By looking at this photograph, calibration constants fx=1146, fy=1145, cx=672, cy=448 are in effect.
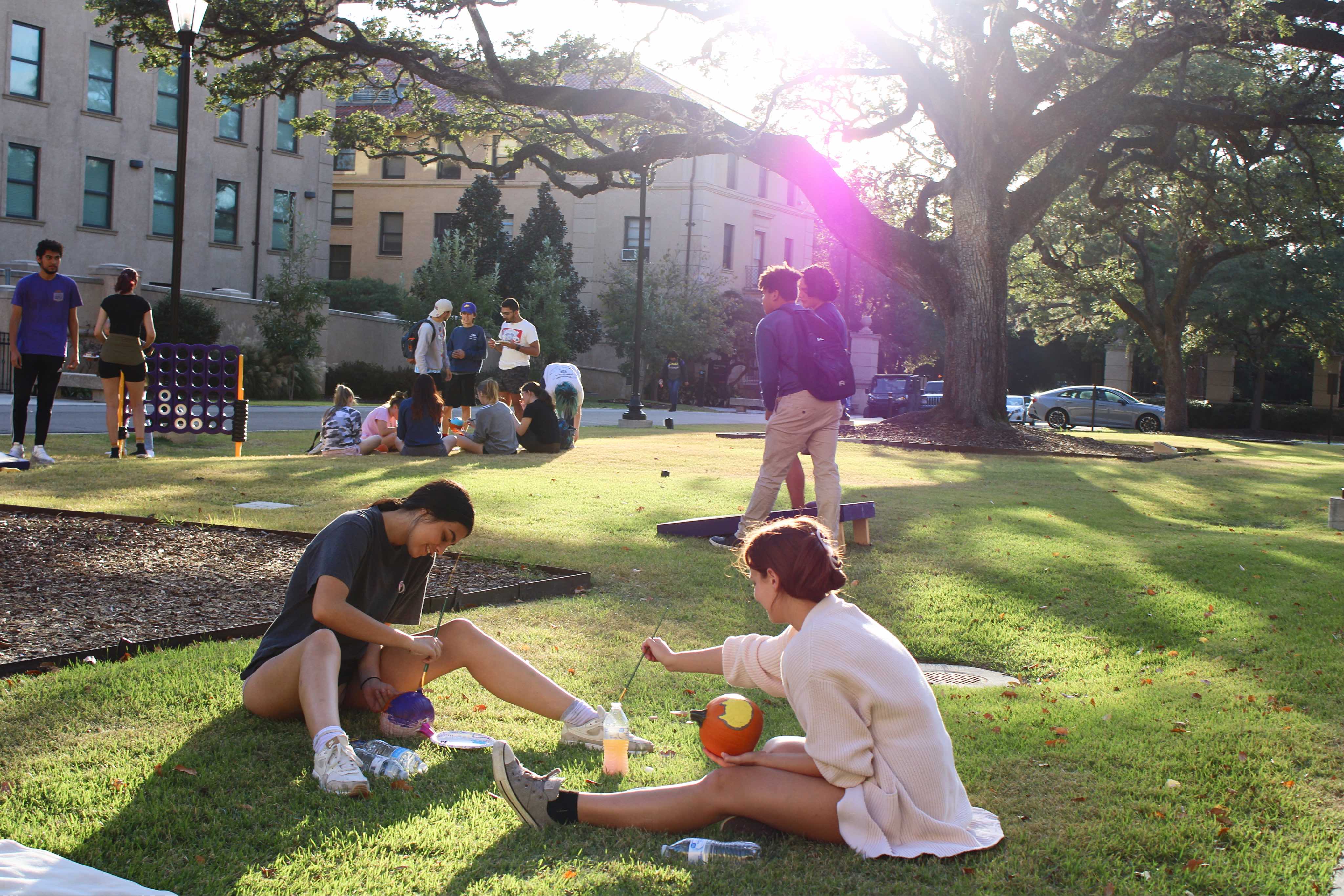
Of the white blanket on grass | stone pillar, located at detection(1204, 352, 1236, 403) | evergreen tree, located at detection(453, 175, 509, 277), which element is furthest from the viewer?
stone pillar, located at detection(1204, 352, 1236, 403)

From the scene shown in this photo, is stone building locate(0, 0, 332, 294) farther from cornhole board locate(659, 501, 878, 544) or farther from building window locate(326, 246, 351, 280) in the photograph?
cornhole board locate(659, 501, 878, 544)

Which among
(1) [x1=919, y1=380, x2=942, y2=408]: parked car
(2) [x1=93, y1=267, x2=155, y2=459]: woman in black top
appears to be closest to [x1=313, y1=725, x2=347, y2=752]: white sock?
(2) [x1=93, y1=267, x2=155, y2=459]: woman in black top

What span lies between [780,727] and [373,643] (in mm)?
1618

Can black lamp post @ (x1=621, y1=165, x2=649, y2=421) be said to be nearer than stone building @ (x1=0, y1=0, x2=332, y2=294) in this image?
Yes

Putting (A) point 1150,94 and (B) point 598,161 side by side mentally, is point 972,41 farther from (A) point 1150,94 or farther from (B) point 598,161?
(B) point 598,161

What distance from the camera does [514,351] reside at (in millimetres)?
15695

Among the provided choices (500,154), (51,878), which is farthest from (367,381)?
(51,878)

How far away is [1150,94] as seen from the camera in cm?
2273

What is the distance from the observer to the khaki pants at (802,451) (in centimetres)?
808

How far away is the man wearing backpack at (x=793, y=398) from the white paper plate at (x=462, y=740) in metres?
3.90

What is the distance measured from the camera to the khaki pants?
808 cm

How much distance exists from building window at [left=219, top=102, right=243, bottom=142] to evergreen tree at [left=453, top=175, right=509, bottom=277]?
37.9 feet

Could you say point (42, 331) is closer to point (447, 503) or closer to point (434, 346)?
point (434, 346)

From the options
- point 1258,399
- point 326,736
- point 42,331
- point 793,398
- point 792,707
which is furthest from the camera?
point 1258,399
